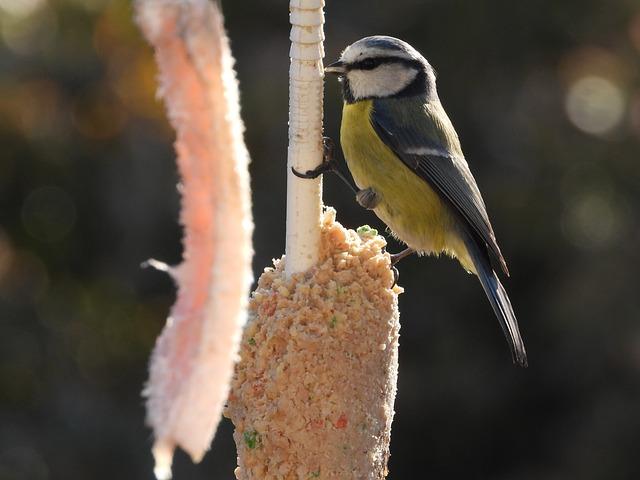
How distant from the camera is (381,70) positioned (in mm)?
2963

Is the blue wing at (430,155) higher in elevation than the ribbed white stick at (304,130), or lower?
higher

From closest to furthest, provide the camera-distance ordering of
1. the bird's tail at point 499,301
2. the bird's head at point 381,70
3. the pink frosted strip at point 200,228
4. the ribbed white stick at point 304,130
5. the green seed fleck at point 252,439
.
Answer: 1. the pink frosted strip at point 200,228
2. the ribbed white stick at point 304,130
3. the green seed fleck at point 252,439
4. the bird's tail at point 499,301
5. the bird's head at point 381,70

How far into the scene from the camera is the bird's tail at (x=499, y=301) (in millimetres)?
2672

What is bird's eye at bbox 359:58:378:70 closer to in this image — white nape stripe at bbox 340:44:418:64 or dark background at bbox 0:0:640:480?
white nape stripe at bbox 340:44:418:64

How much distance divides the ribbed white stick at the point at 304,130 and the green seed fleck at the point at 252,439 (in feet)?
0.92

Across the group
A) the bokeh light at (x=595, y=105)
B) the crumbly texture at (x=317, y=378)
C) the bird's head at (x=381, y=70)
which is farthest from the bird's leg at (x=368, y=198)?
the bokeh light at (x=595, y=105)

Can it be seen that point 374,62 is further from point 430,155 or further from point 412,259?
point 412,259

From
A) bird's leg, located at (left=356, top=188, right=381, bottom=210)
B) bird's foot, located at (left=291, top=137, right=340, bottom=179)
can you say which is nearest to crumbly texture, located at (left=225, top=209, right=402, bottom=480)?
bird's foot, located at (left=291, top=137, right=340, bottom=179)

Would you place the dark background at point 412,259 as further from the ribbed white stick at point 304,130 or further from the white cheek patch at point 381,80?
the ribbed white stick at point 304,130

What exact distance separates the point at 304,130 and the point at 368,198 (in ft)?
3.56

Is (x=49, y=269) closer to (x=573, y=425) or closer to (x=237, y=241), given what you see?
(x=573, y=425)

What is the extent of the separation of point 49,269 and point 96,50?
1.11 meters

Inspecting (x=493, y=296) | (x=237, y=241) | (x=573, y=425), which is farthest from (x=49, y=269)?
(x=237, y=241)

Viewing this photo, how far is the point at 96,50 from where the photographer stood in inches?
211
